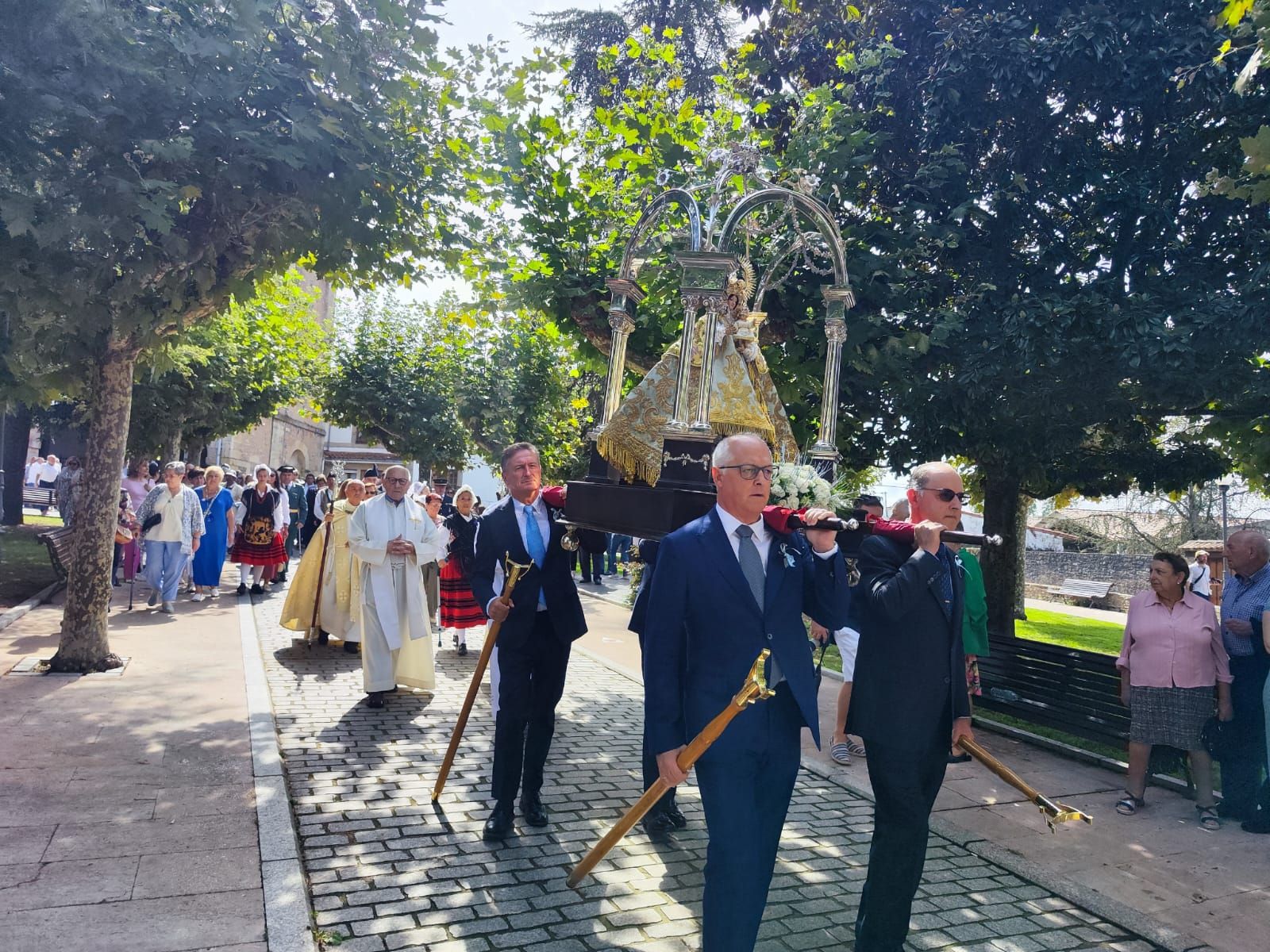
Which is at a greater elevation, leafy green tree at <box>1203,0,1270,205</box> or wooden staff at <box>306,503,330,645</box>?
leafy green tree at <box>1203,0,1270,205</box>

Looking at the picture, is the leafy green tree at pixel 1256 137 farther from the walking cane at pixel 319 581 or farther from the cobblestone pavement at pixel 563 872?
the walking cane at pixel 319 581

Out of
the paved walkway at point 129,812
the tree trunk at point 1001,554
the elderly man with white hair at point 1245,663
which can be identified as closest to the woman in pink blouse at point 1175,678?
the elderly man with white hair at point 1245,663

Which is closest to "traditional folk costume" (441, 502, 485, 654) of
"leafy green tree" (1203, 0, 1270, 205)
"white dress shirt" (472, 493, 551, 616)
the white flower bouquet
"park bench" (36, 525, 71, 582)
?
"white dress shirt" (472, 493, 551, 616)

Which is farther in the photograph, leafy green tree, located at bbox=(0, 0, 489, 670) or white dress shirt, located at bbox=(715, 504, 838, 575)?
→ leafy green tree, located at bbox=(0, 0, 489, 670)

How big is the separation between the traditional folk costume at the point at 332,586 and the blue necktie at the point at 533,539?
510cm

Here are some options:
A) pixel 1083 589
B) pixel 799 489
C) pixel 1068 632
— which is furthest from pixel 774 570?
pixel 1083 589

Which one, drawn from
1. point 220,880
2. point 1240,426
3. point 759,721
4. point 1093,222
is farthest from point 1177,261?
point 220,880

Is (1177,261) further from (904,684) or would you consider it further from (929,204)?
(904,684)

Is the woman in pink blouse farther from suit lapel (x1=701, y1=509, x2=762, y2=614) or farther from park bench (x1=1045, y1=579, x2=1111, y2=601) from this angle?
park bench (x1=1045, y1=579, x2=1111, y2=601)

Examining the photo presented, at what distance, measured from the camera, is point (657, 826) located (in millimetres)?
5254

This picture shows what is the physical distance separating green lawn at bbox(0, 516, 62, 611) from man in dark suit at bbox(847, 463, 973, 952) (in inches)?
470

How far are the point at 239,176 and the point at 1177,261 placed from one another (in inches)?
346

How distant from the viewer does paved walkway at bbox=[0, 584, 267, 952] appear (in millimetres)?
3756

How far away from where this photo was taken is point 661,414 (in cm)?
562
